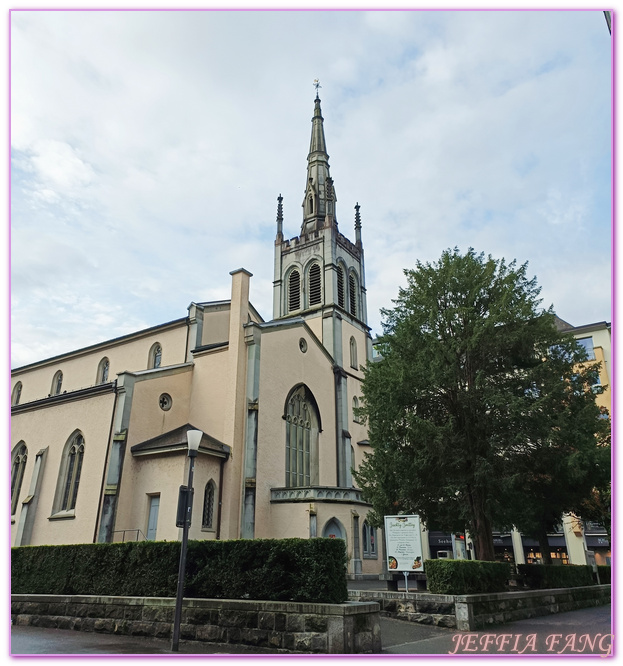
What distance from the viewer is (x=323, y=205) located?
46500mm

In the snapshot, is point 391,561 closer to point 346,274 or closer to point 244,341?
point 244,341

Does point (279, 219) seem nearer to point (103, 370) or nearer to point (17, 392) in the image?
point (103, 370)

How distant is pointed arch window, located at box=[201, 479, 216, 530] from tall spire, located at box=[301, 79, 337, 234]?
80.8ft

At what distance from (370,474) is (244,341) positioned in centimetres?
1076

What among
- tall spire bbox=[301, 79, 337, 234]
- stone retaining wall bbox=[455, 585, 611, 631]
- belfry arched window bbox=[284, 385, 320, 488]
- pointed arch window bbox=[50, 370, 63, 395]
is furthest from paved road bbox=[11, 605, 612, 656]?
tall spire bbox=[301, 79, 337, 234]

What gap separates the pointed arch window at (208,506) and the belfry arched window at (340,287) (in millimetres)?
19364

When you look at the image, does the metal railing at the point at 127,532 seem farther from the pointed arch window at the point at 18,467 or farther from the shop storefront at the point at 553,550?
the shop storefront at the point at 553,550

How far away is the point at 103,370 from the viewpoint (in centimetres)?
3594

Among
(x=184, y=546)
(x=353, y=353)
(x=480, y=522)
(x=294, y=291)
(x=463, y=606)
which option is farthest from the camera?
(x=294, y=291)

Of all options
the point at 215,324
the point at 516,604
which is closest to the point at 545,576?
the point at 516,604

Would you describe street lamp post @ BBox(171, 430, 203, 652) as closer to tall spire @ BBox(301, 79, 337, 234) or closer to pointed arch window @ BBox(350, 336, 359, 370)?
pointed arch window @ BBox(350, 336, 359, 370)

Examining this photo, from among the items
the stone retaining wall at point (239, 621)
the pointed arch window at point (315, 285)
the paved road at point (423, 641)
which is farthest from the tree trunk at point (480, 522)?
the pointed arch window at point (315, 285)

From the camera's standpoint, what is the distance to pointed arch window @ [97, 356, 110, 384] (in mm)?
35625

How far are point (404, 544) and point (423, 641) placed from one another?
11.8 feet
